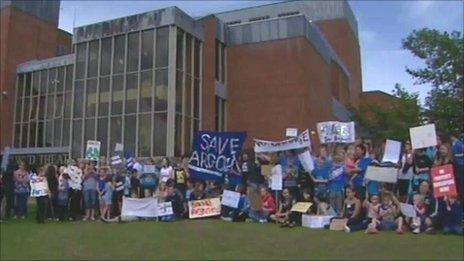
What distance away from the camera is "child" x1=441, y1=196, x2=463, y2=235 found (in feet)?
40.0

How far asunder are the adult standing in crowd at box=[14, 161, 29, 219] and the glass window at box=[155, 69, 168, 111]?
1499 centimetres

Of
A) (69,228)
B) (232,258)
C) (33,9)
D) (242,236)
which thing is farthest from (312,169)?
(33,9)

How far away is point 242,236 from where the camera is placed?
12.7 metres

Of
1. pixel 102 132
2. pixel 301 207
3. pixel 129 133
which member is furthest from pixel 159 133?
pixel 301 207

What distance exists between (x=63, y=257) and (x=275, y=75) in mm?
29125

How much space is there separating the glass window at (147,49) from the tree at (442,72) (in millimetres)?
15460

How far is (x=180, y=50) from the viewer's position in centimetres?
3328

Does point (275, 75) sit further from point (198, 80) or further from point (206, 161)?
point (206, 161)

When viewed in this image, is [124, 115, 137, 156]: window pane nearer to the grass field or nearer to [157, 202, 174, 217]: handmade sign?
[157, 202, 174, 217]: handmade sign

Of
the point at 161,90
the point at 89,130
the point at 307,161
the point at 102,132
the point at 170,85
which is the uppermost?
the point at 170,85

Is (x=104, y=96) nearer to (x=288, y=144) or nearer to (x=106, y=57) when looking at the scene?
(x=106, y=57)

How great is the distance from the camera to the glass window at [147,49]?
108ft

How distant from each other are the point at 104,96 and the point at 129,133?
130 inches

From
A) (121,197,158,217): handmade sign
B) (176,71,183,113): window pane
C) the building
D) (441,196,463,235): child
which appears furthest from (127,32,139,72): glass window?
(441,196,463,235): child
